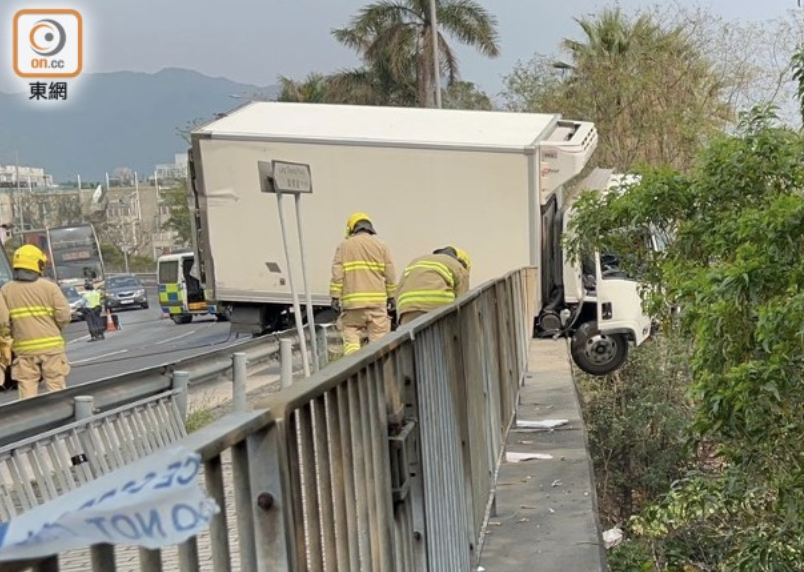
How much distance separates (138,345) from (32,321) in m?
20.5

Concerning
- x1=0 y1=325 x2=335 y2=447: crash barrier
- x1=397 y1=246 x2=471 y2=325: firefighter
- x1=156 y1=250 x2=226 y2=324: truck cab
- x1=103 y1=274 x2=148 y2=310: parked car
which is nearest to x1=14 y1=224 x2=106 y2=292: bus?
x1=156 y1=250 x2=226 y2=324: truck cab

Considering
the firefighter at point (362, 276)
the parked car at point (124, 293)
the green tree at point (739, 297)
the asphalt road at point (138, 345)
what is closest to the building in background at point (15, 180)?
the parked car at point (124, 293)

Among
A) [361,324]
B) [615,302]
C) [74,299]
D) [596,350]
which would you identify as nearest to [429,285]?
[361,324]

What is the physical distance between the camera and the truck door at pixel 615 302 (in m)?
14.0

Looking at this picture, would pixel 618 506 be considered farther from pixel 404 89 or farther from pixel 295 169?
pixel 404 89

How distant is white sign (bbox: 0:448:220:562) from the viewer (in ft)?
3.47

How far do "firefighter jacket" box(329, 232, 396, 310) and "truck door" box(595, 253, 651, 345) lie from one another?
4307 mm

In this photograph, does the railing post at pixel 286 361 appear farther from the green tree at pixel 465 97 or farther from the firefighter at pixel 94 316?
the green tree at pixel 465 97

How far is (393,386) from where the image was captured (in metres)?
2.97

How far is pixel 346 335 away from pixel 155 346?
59.4 ft

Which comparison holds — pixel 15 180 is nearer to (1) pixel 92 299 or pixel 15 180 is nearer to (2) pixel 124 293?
(2) pixel 124 293

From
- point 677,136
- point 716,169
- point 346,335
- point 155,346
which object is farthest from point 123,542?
point 155,346

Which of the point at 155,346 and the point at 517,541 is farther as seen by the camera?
the point at 155,346

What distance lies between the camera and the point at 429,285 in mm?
8750
